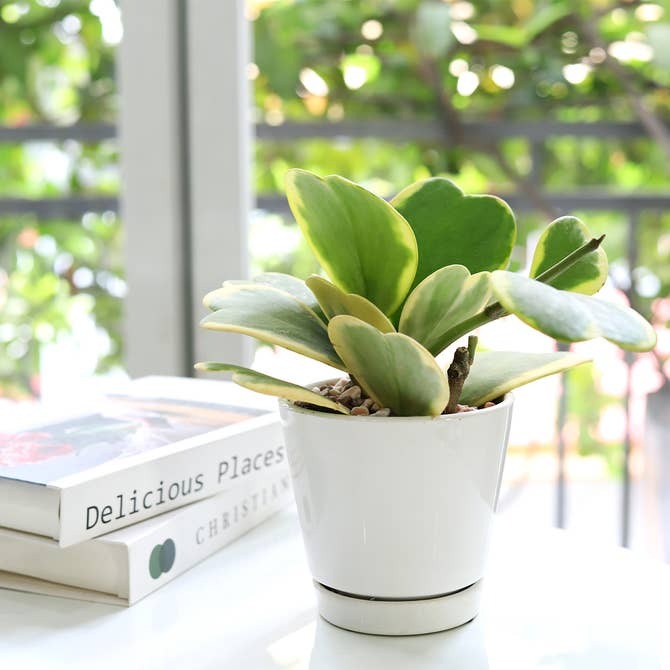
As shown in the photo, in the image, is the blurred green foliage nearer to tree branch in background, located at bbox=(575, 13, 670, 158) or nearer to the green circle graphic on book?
tree branch in background, located at bbox=(575, 13, 670, 158)

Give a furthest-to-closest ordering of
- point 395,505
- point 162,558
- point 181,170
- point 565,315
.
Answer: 1. point 181,170
2. point 162,558
3. point 395,505
4. point 565,315

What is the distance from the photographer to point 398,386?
48 centimetres

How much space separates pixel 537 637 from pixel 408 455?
152 millimetres

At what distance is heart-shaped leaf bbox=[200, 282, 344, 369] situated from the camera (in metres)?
0.48

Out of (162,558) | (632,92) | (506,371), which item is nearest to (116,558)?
(162,558)

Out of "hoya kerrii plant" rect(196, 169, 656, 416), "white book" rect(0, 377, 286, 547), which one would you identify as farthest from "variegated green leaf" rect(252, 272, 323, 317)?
"white book" rect(0, 377, 286, 547)

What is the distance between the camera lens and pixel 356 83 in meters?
1.59

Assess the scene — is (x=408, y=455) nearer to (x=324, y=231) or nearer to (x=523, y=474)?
(x=324, y=231)

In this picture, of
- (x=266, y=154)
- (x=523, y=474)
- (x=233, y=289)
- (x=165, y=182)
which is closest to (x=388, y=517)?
(x=233, y=289)

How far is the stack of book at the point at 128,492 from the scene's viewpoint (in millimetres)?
540

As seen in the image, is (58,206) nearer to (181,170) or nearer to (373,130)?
(181,170)

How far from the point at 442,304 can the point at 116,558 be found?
260 millimetres

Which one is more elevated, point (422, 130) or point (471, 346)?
point (422, 130)

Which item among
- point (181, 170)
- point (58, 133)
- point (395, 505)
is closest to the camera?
point (395, 505)
